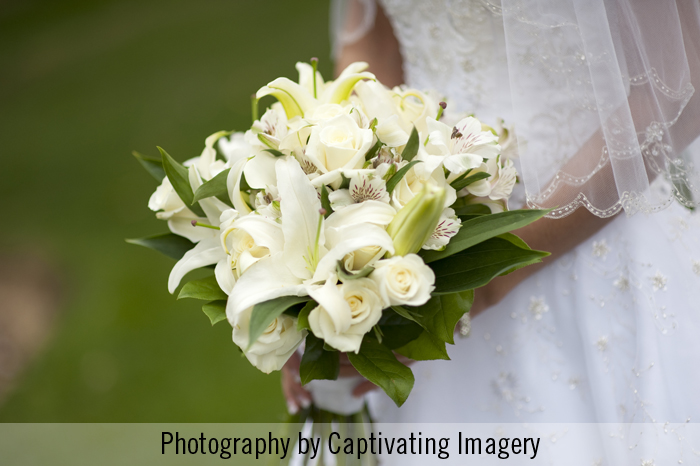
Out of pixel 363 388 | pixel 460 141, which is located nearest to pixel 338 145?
pixel 460 141

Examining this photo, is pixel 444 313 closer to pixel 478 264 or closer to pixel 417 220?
pixel 478 264

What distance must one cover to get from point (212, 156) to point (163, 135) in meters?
3.08

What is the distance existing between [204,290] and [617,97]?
25.0 inches

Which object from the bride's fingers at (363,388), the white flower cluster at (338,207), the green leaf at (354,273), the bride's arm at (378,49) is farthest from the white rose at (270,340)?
the bride's arm at (378,49)

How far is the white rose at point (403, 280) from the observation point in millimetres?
591

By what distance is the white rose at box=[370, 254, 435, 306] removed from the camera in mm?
591

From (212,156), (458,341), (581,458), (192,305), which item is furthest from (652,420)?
(192,305)

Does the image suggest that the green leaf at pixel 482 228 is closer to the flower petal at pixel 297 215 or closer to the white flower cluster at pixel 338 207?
the white flower cluster at pixel 338 207

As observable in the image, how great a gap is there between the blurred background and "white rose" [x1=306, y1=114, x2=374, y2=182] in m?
1.73

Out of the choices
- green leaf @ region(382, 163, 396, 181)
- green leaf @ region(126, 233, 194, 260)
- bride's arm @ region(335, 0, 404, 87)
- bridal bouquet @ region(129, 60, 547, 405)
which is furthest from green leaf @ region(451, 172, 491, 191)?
bride's arm @ region(335, 0, 404, 87)

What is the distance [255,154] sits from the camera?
72 centimetres

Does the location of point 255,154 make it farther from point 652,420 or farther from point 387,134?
point 652,420

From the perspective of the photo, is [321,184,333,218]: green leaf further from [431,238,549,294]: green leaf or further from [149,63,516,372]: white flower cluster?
[431,238,549,294]: green leaf

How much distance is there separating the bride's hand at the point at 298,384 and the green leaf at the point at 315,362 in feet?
0.34
